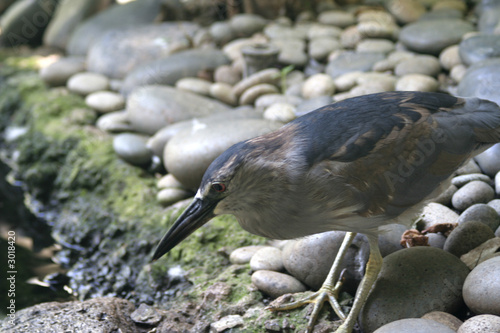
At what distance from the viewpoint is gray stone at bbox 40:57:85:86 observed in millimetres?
7129

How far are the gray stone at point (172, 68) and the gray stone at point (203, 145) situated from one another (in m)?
1.97

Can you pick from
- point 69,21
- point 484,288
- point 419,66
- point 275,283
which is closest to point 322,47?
point 419,66

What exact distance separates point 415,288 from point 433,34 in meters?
3.68

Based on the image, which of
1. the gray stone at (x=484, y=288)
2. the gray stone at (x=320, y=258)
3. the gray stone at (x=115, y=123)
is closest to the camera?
the gray stone at (x=484, y=288)

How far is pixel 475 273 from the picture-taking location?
267cm

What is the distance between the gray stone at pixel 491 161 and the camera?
3.69 metres

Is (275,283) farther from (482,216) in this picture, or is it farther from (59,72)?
(59,72)

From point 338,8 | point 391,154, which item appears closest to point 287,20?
point 338,8

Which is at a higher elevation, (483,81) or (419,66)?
(483,81)

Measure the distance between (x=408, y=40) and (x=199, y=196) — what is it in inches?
158

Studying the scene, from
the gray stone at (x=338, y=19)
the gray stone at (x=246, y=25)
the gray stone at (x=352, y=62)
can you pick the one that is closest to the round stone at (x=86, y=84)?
the gray stone at (x=246, y=25)

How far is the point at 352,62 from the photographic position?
576cm

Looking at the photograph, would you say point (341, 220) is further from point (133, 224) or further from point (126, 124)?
point (126, 124)

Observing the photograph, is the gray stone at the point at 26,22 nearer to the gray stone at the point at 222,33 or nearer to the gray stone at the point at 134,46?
the gray stone at the point at 134,46
